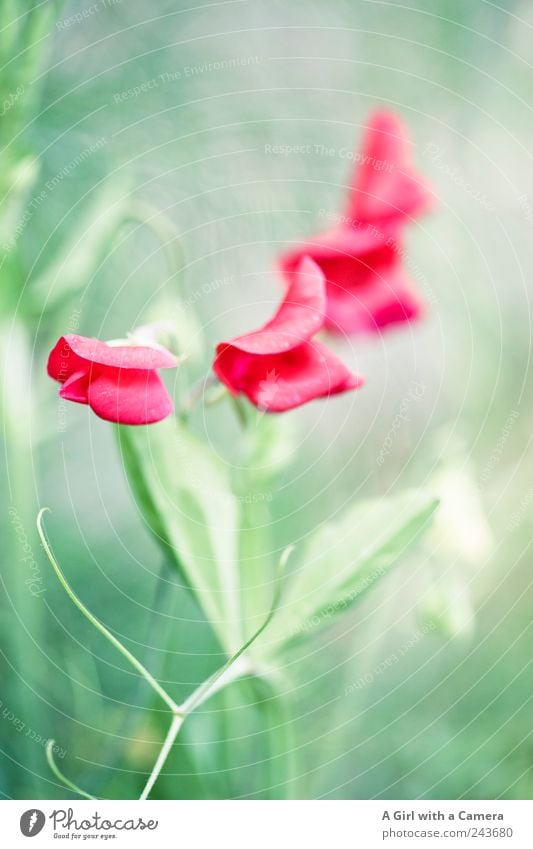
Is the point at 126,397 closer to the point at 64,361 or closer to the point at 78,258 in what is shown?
the point at 64,361

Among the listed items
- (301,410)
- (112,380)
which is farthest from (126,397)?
(301,410)

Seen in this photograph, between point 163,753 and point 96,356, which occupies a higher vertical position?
point 96,356

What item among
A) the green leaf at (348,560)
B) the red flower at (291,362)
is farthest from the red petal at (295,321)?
the green leaf at (348,560)

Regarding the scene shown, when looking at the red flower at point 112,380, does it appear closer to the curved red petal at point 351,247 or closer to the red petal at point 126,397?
the red petal at point 126,397

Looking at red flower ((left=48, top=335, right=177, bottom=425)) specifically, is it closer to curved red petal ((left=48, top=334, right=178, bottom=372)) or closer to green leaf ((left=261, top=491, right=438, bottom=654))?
curved red petal ((left=48, top=334, right=178, bottom=372))
